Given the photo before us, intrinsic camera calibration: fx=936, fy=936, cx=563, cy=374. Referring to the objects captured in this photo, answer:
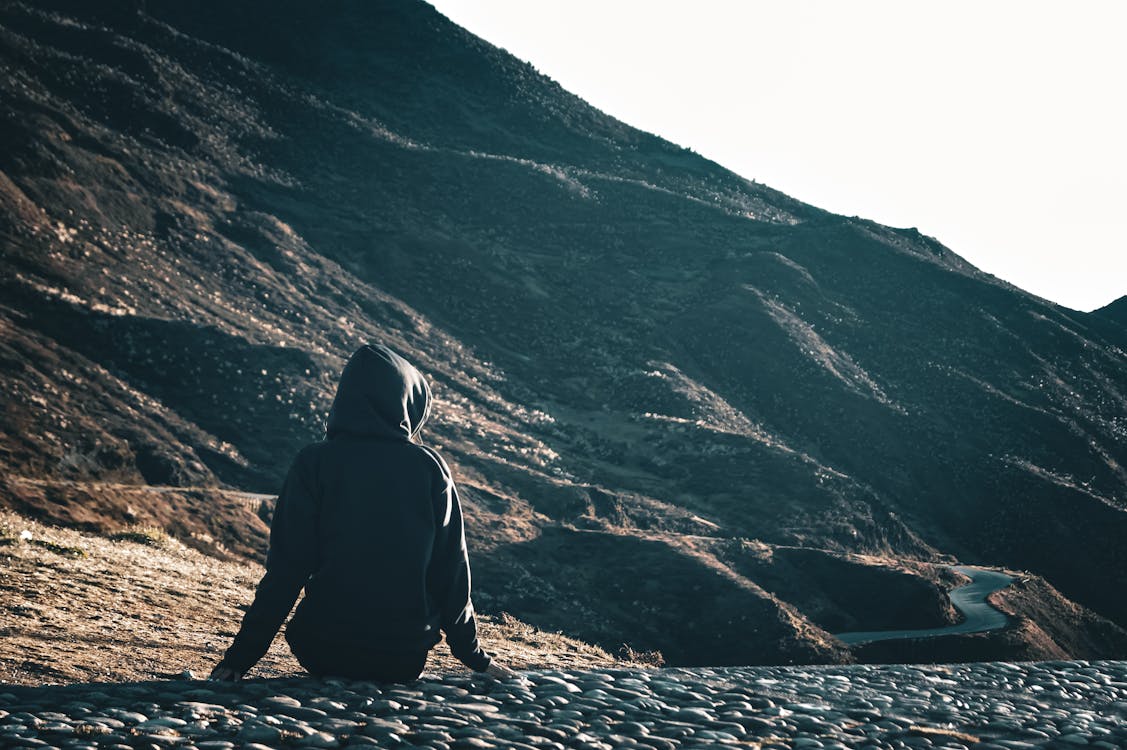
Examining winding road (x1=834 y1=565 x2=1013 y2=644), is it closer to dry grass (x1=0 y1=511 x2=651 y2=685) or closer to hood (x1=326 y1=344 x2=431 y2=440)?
dry grass (x1=0 y1=511 x2=651 y2=685)

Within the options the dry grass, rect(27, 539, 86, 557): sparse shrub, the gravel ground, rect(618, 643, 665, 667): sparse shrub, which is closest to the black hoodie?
the gravel ground

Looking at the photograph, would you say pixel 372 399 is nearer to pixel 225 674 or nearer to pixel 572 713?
pixel 225 674

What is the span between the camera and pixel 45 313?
1330 inches

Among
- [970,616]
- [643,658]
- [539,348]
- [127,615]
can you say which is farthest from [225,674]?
[539,348]

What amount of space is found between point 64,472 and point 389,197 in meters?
51.6

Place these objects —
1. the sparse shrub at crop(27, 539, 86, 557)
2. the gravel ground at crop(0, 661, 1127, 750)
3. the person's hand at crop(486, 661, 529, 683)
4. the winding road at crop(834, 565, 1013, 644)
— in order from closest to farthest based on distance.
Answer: the gravel ground at crop(0, 661, 1127, 750), the person's hand at crop(486, 661, 529, 683), the sparse shrub at crop(27, 539, 86, 557), the winding road at crop(834, 565, 1013, 644)

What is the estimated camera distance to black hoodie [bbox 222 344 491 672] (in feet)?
21.0

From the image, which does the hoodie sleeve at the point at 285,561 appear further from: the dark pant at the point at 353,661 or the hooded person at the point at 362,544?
the dark pant at the point at 353,661

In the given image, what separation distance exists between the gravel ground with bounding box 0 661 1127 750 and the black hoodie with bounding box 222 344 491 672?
47 cm

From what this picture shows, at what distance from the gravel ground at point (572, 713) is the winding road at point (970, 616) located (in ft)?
57.1

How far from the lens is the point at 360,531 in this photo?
6441 mm

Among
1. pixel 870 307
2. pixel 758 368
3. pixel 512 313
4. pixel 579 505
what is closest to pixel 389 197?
pixel 512 313

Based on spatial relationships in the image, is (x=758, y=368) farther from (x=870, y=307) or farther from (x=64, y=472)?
(x=64, y=472)

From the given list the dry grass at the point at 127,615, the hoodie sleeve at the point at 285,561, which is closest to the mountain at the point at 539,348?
the dry grass at the point at 127,615
